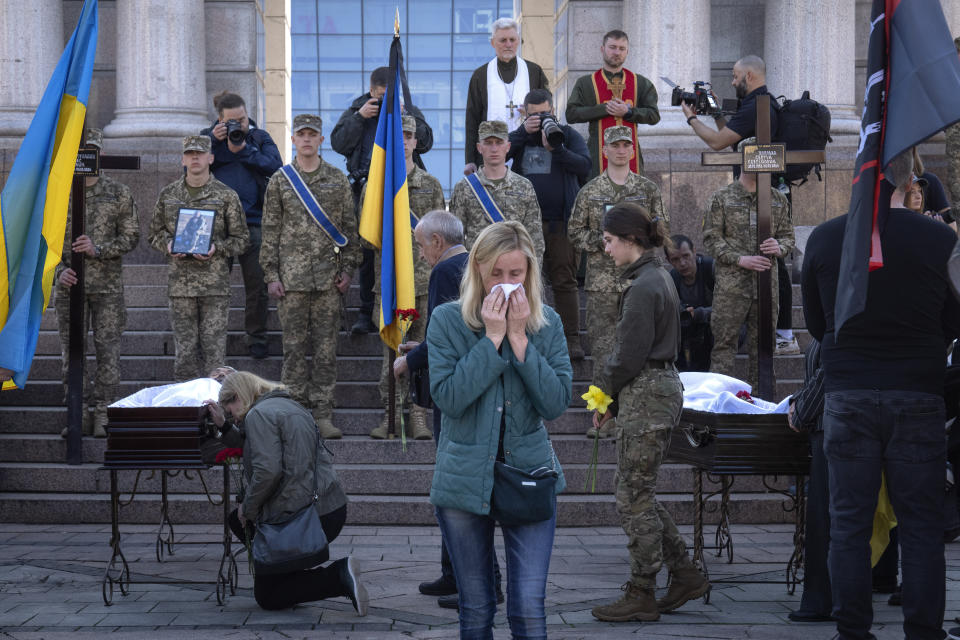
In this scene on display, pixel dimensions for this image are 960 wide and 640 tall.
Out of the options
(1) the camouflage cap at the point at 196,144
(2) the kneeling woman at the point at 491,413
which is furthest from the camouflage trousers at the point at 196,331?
(2) the kneeling woman at the point at 491,413

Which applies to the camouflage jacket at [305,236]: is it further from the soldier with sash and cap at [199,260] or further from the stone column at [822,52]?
the stone column at [822,52]

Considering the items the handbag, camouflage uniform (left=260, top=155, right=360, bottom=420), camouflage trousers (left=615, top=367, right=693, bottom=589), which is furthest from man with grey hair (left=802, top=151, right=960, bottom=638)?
camouflage uniform (left=260, top=155, right=360, bottom=420)

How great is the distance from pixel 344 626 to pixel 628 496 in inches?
62.5

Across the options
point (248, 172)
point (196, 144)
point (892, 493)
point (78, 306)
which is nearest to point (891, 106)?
point (892, 493)

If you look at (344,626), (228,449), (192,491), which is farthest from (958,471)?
(192,491)

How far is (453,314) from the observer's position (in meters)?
4.36

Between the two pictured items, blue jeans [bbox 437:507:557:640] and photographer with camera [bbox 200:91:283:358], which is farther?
photographer with camera [bbox 200:91:283:358]

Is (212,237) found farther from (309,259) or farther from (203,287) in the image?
(309,259)

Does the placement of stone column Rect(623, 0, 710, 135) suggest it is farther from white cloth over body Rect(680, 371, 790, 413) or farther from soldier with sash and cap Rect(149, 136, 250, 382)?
white cloth over body Rect(680, 371, 790, 413)

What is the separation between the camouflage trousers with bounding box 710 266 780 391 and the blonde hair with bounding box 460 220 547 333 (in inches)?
227

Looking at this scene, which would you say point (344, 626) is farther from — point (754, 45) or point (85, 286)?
point (754, 45)

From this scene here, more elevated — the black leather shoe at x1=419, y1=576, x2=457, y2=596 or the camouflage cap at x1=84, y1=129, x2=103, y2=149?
the camouflage cap at x1=84, y1=129, x2=103, y2=149

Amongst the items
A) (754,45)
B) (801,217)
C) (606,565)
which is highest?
(754,45)

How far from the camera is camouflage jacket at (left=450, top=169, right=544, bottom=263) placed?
9836 mm
